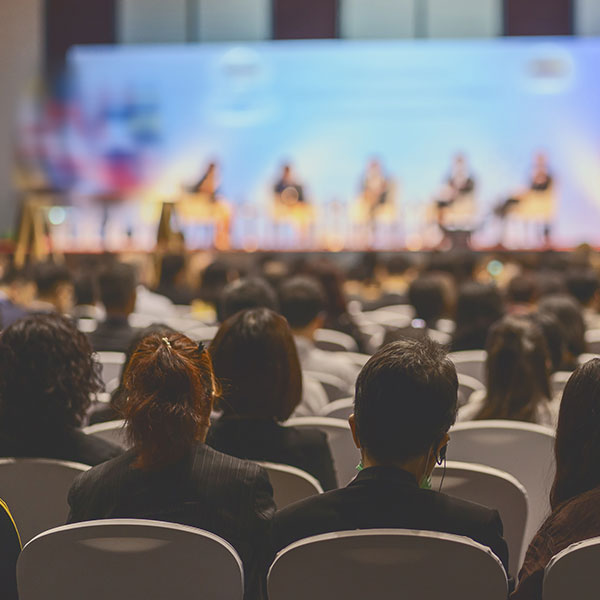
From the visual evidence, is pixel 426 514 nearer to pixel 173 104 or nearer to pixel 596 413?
pixel 596 413

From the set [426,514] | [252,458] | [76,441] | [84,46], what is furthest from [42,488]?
[84,46]

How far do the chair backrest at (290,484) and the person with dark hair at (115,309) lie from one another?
7.17 ft

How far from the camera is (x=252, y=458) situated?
2355 mm

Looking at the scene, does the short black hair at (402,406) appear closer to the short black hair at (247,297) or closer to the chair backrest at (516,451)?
the chair backrest at (516,451)

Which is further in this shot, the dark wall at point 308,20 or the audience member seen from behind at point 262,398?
the dark wall at point 308,20

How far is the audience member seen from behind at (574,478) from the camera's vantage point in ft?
5.42

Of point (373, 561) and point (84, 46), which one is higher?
point (84, 46)

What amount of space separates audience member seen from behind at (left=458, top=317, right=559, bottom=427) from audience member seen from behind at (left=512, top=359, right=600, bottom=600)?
99 cm

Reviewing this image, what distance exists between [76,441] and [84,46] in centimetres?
1316

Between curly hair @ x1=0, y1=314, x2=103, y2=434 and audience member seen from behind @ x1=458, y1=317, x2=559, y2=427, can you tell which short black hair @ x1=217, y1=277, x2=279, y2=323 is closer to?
audience member seen from behind @ x1=458, y1=317, x2=559, y2=427

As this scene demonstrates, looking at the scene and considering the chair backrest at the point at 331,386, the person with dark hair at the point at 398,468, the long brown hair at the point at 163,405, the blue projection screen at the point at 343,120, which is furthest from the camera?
the blue projection screen at the point at 343,120

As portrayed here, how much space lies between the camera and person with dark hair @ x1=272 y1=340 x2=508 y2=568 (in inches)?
64.7

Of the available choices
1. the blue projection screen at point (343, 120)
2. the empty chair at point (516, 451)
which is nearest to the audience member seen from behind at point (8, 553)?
the empty chair at point (516, 451)

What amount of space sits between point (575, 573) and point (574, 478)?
0.28 meters
